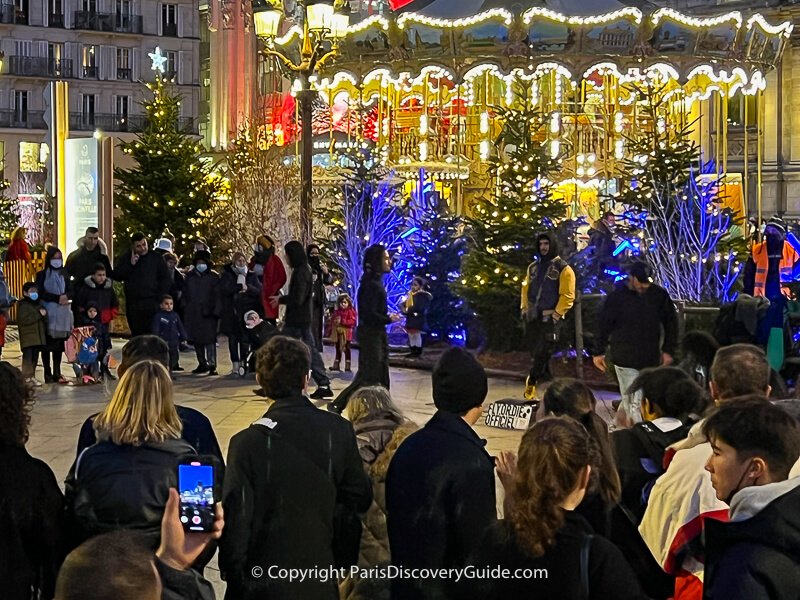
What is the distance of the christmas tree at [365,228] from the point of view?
20344mm

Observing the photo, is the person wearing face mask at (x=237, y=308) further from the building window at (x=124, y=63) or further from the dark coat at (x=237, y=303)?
the building window at (x=124, y=63)

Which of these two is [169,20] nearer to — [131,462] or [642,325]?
[642,325]

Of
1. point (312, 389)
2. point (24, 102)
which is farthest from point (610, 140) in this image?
point (24, 102)

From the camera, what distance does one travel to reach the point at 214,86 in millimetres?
55000

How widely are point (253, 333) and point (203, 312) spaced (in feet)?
3.04

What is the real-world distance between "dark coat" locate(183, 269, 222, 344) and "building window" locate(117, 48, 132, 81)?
170 feet

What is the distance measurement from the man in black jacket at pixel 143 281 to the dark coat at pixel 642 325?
21.4 feet

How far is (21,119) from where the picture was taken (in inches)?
2537

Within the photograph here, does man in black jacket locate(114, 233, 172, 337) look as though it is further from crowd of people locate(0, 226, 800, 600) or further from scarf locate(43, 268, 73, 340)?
crowd of people locate(0, 226, 800, 600)

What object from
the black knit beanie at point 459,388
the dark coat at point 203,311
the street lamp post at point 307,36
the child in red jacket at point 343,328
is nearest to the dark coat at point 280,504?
the black knit beanie at point 459,388

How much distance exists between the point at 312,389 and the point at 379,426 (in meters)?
9.68

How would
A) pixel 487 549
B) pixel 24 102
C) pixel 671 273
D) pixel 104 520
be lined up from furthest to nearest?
pixel 24 102 → pixel 671 273 → pixel 104 520 → pixel 487 549

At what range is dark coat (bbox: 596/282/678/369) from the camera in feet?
36.2

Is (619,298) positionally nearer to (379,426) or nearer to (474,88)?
(379,426)
